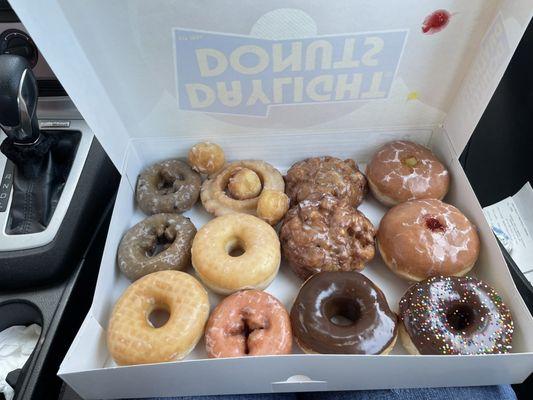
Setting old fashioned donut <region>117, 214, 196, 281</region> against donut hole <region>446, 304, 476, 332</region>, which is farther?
old fashioned donut <region>117, 214, 196, 281</region>

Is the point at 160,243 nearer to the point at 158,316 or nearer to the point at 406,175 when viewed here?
the point at 158,316

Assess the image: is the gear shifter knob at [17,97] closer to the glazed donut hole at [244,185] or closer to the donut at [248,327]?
the glazed donut hole at [244,185]

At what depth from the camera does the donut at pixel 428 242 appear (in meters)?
1.12

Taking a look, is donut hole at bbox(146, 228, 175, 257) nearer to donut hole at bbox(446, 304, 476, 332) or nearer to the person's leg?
the person's leg

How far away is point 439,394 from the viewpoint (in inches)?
40.7

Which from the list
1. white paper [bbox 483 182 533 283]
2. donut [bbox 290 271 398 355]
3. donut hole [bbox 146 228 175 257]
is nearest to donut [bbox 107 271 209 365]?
donut hole [bbox 146 228 175 257]

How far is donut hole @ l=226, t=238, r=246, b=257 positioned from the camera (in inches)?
47.7

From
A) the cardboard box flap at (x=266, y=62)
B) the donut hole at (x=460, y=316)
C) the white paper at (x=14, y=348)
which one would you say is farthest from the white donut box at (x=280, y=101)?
the white paper at (x=14, y=348)

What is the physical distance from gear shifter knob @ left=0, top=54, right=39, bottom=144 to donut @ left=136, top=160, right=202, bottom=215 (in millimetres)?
351

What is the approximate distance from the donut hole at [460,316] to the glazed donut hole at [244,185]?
0.62m

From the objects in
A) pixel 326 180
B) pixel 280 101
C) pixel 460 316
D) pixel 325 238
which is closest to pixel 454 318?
pixel 460 316

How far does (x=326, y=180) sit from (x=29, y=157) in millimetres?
817

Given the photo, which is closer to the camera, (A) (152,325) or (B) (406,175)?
(A) (152,325)

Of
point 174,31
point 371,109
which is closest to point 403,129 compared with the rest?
point 371,109
